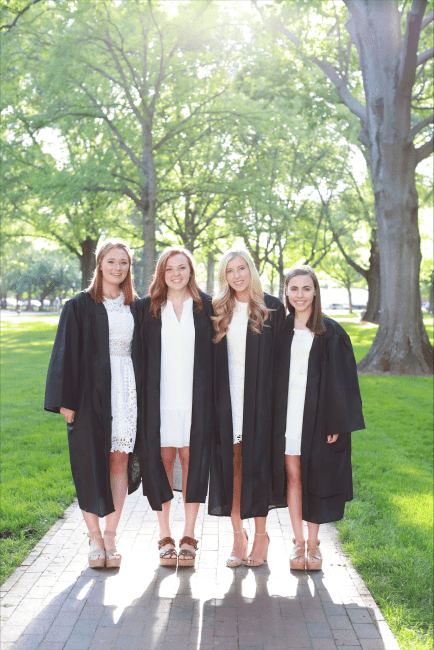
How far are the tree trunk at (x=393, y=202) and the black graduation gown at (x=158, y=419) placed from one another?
360 inches

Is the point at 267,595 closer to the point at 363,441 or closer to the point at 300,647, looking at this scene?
the point at 300,647

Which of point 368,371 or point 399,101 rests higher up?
point 399,101

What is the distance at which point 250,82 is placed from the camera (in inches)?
611

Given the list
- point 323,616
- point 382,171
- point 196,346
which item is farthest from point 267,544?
point 382,171

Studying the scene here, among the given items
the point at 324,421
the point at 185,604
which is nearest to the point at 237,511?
the point at 185,604

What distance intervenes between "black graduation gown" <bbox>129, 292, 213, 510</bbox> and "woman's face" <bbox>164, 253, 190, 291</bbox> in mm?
247

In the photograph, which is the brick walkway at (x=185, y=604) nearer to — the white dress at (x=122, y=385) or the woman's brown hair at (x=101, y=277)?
the white dress at (x=122, y=385)

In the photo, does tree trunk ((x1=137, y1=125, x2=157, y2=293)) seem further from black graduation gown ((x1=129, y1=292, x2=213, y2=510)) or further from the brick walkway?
the brick walkway

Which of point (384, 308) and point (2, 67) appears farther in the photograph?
point (2, 67)

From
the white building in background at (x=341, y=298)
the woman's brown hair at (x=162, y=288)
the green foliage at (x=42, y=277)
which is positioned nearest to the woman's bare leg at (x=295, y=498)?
the woman's brown hair at (x=162, y=288)

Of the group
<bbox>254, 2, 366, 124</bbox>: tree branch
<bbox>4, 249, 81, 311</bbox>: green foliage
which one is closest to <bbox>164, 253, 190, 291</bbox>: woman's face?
<bbox>254, 2, 366, 124</bbox>: tree branch

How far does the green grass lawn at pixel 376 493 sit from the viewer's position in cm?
407

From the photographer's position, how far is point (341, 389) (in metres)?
4.01

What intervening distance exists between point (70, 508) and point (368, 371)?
27.7ft
